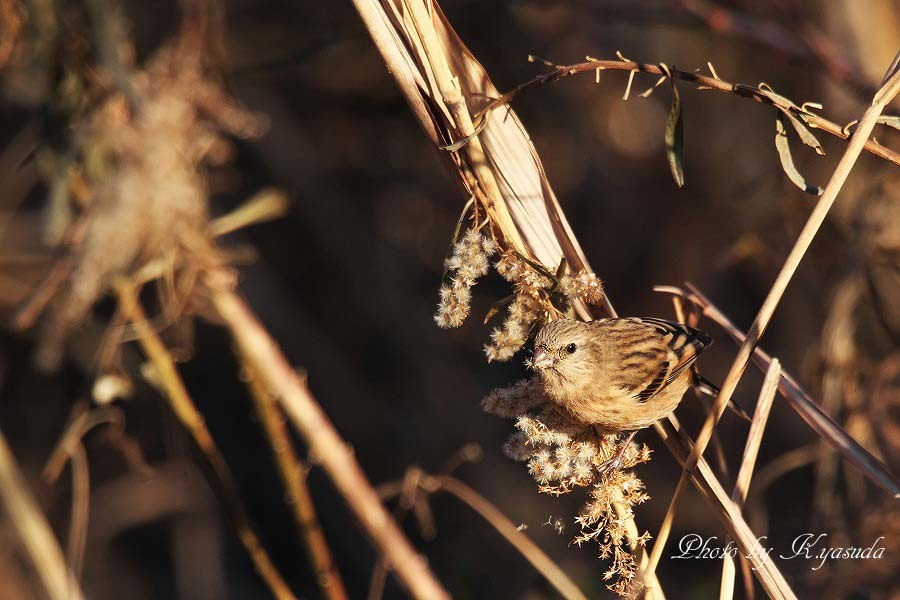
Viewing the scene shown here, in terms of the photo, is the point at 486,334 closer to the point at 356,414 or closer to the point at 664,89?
the point at 356,414

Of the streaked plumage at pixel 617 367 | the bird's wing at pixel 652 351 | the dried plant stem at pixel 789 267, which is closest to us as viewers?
the dried plant stem at pixel 789 267

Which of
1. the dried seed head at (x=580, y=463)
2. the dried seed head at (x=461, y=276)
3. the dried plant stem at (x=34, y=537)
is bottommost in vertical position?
the dried seed head at (x=580, y=463)

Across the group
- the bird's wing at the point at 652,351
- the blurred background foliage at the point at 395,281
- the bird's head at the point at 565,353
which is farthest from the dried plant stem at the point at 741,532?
the blurred background foliage at the point at 395,281

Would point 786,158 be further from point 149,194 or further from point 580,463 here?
point 149,194

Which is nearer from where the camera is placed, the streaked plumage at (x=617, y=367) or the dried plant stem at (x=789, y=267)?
the dried plant stem at (x=789, y=267)

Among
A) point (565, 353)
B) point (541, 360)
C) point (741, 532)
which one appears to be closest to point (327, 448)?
point (541, 360)

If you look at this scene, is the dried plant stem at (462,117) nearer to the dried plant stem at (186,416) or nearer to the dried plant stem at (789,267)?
the dried plant stem at (789,267)
